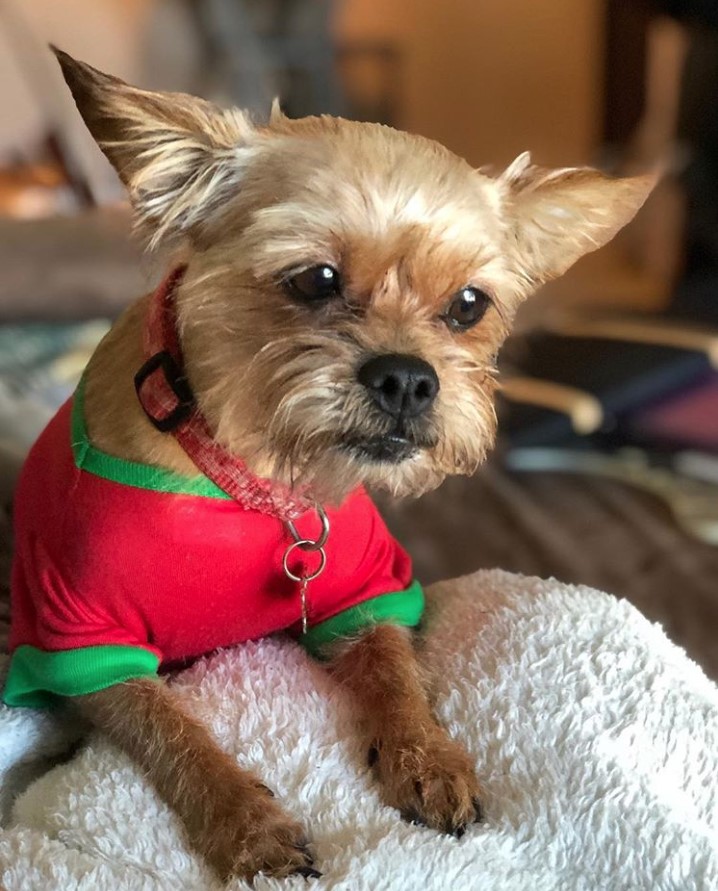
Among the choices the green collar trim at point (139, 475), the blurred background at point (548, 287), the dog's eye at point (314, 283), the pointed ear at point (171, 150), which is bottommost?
→ the blurred background at point (548, 287)

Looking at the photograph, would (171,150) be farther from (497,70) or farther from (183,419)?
(497,70)

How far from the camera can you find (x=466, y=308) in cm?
101

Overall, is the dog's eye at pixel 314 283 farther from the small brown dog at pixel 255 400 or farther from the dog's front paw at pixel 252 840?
the dog's front paw at pixel 252 840

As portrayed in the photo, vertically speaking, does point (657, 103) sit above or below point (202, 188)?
below

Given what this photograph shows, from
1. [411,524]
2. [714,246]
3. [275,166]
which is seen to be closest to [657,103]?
[714,246]

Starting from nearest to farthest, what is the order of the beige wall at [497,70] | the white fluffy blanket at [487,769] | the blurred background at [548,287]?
the white fluffy blanket at [487,769] → the blurred background at [548,287] → the beige wall at [497,70]

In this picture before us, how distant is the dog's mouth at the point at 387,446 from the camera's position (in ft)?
2.93

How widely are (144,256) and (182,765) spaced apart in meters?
0.49

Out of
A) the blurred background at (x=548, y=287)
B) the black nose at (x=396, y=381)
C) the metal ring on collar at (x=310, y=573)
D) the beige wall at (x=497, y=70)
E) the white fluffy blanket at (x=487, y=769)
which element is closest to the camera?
the white fluffy blanket at (x=487, y=769)

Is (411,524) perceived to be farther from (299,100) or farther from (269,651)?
(299,100)

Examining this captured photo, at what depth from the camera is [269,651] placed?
3.31ft

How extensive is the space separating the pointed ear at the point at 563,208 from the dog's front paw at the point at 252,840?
0.62 meters

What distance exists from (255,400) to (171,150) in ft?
0.81

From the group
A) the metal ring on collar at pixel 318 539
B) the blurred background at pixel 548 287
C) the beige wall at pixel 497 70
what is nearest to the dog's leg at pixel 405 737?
the metal ring on collar at pixel 318 539
